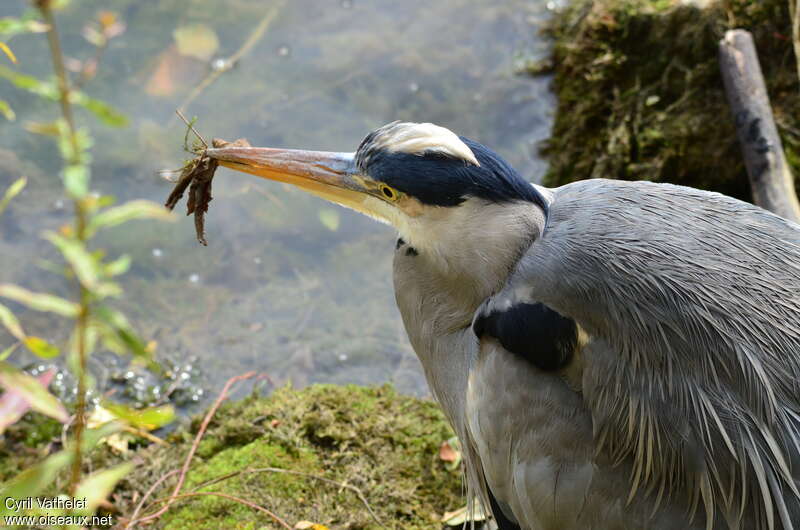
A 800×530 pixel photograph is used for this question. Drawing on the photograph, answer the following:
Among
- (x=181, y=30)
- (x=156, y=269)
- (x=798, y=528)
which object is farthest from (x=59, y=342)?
(x=798, y=528)

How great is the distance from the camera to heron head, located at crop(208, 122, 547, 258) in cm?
225

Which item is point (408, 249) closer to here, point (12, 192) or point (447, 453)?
point (447, 453)

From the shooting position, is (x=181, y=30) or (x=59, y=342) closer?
(x=59, y=342)

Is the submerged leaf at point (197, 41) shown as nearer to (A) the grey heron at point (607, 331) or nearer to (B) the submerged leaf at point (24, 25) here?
(A) the grey heron at point (607, 331)

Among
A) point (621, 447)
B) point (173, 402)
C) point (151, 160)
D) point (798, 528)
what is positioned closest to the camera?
point (798, 528)

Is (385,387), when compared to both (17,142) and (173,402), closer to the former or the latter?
(173,402)

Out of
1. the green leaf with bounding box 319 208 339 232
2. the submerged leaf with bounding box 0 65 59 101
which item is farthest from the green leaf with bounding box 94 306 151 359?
the green leaf with bounding box 319 208 339 232

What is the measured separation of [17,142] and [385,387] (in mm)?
3262

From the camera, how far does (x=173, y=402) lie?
4.18m

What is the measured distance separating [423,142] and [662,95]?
9.84 ft

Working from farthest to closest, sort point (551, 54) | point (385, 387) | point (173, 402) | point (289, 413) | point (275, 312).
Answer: point (551, 54) → point (275, 312) → point (173, 402) → point (385, 387) → point (289, 413)

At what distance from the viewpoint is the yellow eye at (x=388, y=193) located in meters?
2.36

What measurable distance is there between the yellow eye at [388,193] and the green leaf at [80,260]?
4.88ft

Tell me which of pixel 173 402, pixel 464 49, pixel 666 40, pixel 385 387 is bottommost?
pixel 173 402
